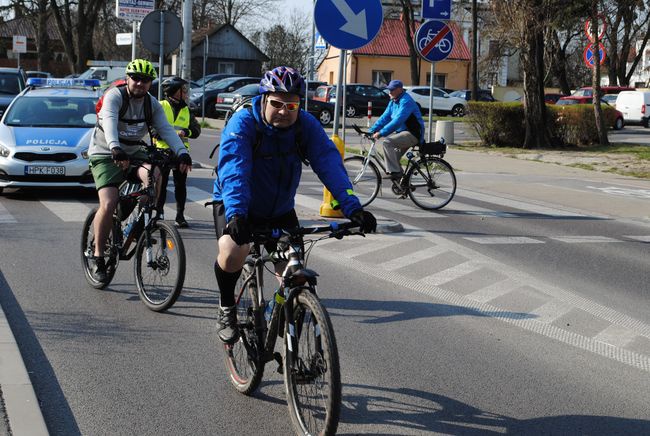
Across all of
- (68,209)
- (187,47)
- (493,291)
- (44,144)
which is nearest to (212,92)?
(187,47)

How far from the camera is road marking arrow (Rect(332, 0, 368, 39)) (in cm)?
1100

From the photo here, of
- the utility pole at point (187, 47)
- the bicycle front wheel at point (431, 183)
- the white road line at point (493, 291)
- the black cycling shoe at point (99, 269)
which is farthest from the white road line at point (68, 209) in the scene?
the utility pole at point (187, 47)

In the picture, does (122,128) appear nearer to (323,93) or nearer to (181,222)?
(181,222)

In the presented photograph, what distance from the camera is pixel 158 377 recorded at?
5492mm

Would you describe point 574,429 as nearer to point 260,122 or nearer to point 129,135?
point 260,122

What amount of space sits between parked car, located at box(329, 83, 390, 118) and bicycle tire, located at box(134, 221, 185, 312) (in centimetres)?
3608

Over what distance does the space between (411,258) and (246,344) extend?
4737 mm

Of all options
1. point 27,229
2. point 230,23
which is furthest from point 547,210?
point 230,23

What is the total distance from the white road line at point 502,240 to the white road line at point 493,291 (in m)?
2.23

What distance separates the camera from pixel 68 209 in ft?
40.8

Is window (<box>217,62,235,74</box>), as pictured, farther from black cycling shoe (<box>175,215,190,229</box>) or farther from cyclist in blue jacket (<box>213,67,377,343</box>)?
cyclist in blue jacket (<box>213,67,377,343</box>)

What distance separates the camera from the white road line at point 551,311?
7.23 meters

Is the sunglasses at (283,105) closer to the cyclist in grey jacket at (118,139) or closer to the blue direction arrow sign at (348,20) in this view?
the cyclist in grey jacket at (118,139)

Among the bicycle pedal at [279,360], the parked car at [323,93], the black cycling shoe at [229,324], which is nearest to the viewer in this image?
the bicycle pedal at [279,360]
